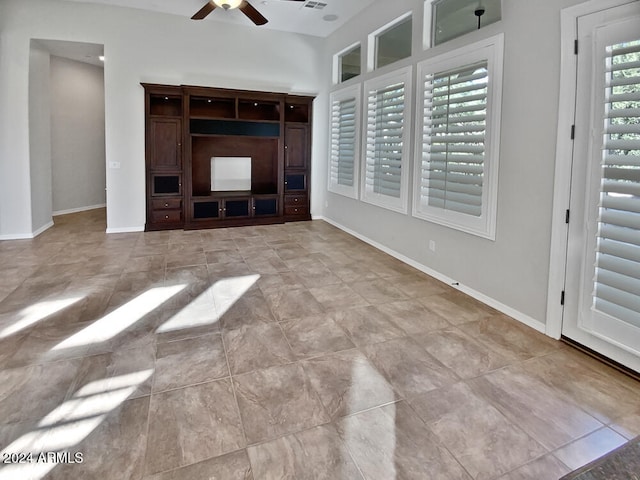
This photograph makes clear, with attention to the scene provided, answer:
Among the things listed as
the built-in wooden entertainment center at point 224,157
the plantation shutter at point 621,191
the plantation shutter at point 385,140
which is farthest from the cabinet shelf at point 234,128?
the plantation shutter at point 621,191

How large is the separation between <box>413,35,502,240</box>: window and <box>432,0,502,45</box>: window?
0.85 ft

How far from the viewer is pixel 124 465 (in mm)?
1780

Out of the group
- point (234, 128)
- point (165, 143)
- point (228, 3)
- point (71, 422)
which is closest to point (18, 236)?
point (165, 143)

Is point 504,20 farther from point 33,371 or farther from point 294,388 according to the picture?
point 33,371

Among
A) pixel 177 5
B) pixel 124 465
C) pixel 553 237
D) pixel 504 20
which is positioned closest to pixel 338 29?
pixel 177 5

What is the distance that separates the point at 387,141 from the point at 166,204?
3.99m

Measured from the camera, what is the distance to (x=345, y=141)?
693 centimetres

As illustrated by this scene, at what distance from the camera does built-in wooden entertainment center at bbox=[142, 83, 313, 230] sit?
22.3 feet

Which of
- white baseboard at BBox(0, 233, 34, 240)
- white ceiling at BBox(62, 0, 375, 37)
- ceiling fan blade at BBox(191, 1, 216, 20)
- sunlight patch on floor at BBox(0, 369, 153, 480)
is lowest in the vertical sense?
sunlight patch on floor at BBox(0, 369, 153, 480)

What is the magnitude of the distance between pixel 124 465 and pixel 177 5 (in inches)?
262

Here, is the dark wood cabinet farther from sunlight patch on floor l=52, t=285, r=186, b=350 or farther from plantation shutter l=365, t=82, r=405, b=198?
plantation shutter l=365, t=82, r=405, b=198

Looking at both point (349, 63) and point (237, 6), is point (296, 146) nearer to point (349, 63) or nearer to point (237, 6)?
point (349, 63)

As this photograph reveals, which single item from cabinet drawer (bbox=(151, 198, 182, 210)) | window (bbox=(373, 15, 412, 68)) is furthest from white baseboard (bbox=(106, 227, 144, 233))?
window (bbox=(373, 15, 412, 68))

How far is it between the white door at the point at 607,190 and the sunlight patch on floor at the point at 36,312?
4.32m
